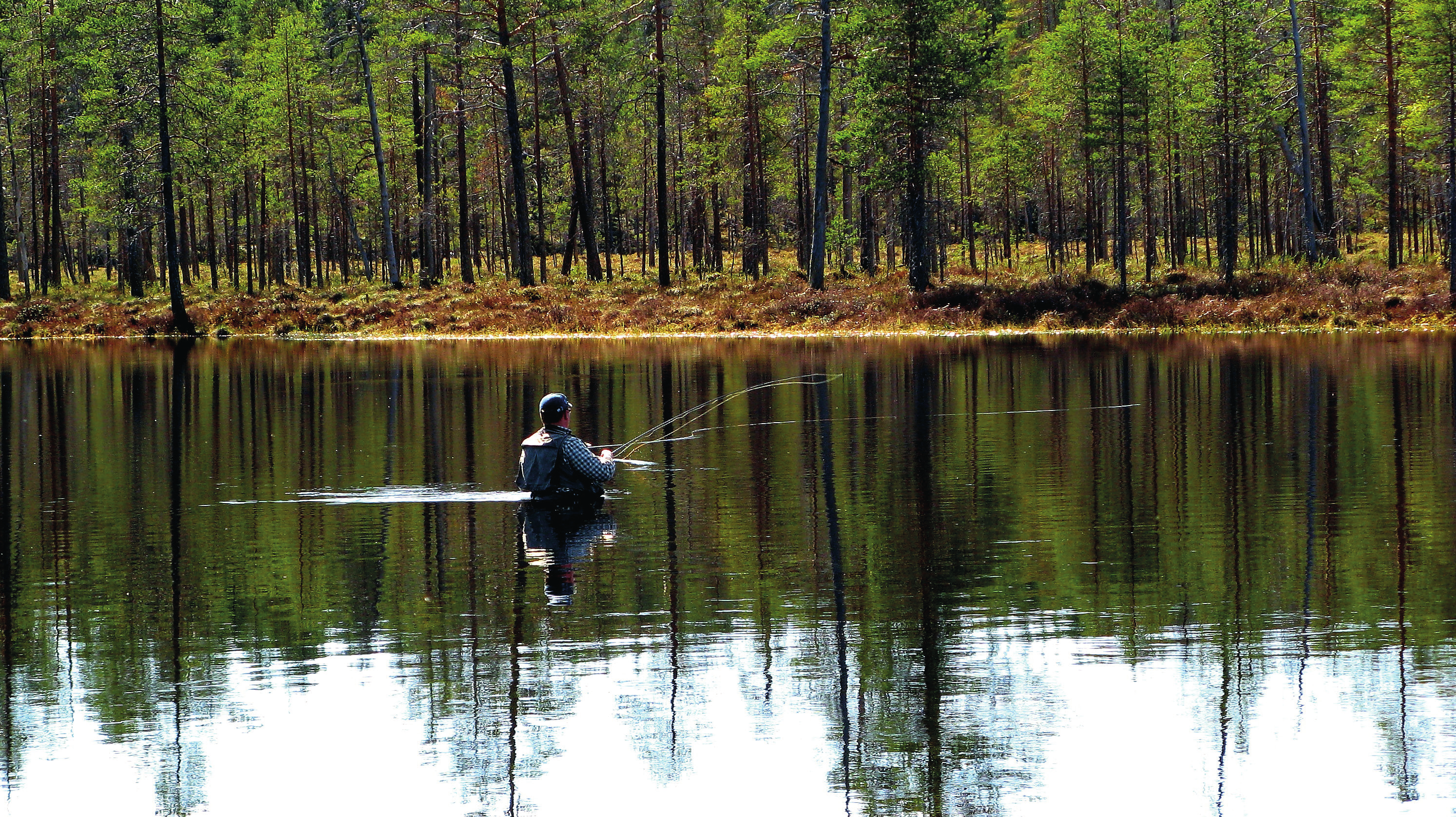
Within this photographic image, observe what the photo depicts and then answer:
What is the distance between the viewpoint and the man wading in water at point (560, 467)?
1555 cm

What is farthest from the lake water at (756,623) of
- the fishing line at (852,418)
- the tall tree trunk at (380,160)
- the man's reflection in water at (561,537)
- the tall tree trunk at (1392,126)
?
the tall tree trunk at (380,160)

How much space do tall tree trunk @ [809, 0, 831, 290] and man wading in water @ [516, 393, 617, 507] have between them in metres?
38.0

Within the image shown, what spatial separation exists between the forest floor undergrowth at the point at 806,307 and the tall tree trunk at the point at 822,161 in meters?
0.75

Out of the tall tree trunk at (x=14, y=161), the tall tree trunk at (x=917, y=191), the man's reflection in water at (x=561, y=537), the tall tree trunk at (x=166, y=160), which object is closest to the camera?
the man's reflection in water at (x=561, y=537)

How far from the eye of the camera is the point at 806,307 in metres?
51.8

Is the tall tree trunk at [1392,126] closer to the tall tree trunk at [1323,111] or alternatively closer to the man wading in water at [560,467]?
the tall tree trunk at [1323,111]

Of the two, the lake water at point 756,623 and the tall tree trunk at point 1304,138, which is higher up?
the tall tree trunk at point 1304,138

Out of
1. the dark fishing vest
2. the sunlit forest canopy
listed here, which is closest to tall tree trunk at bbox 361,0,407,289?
the sunlit forest canopy

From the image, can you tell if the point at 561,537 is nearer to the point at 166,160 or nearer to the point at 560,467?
the point at 560,467

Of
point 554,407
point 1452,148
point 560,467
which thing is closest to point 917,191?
point 1452,148

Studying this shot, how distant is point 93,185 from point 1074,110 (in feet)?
135

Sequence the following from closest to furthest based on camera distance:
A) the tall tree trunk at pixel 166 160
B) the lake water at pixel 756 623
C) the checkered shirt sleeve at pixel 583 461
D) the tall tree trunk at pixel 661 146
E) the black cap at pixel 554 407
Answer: the lake water at pixel 756 623 < the black cap at pixel 554 407 < the checkered shirt sleeve at pixel 583 461 < the tall tree trunk at pixel 166 160 < the tall tree trunk at pixel 661 146

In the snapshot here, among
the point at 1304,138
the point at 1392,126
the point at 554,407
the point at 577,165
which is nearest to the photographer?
the point at 554,407

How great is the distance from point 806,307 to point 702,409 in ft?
86.2
